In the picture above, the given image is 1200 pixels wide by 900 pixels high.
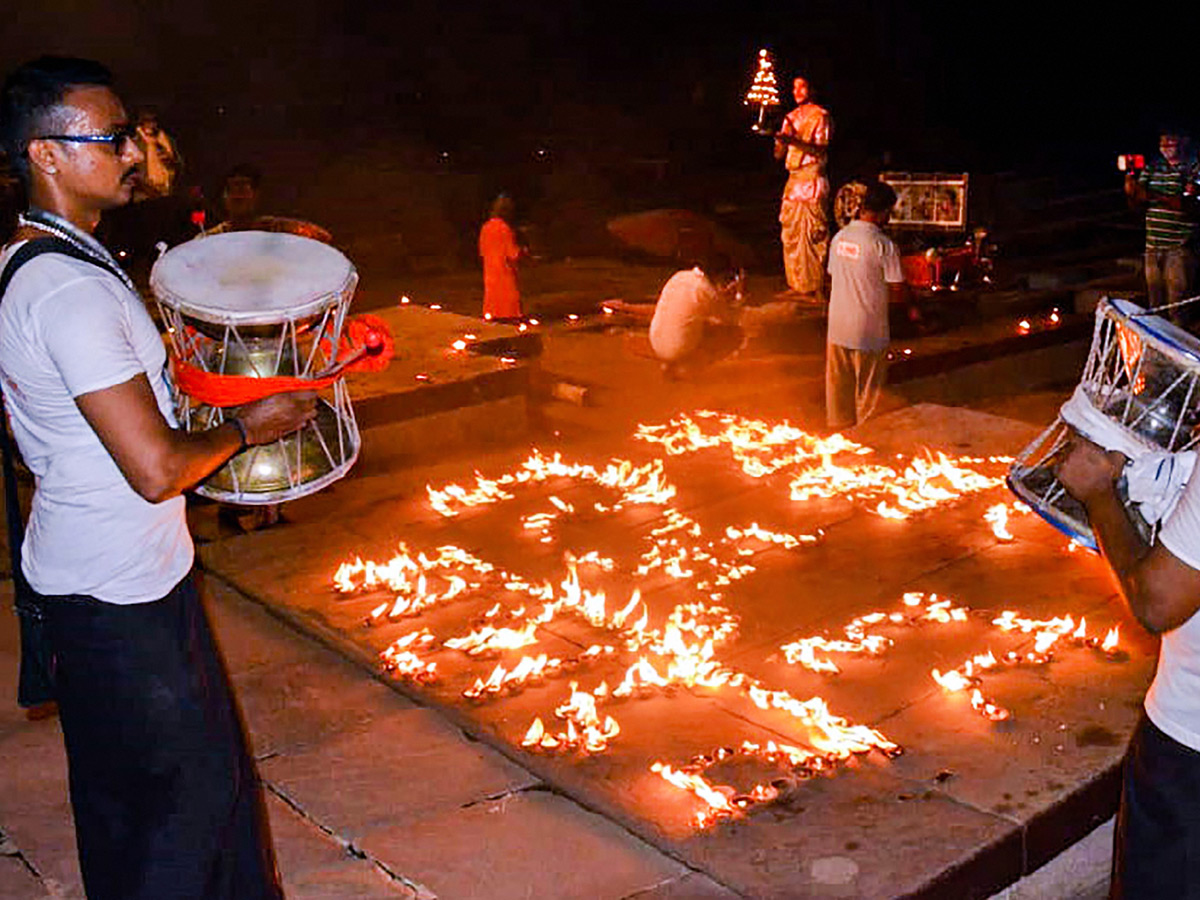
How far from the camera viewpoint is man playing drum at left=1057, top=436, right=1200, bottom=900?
2.69 meters

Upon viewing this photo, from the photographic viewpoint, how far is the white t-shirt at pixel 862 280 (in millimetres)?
9094

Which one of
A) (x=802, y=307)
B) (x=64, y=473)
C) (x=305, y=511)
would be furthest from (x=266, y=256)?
(x=802, y=307)

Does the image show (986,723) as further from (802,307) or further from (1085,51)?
(1085,51)

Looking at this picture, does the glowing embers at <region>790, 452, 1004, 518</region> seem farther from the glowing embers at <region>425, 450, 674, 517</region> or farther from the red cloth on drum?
the red cloth on drum

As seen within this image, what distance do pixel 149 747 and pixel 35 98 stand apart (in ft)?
5.19

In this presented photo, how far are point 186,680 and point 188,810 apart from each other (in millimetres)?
336

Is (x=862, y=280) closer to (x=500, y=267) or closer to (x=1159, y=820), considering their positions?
(x=500, y=267)

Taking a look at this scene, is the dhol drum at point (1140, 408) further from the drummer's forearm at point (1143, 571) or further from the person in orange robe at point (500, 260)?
the person in orange robe at point (500, 260)

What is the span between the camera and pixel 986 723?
4898 millimetres

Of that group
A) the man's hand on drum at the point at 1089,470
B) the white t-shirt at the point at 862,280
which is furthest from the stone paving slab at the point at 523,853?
the white t-shirt at the point at 862,280

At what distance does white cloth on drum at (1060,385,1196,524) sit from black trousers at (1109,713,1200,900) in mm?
496

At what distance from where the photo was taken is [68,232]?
3.08 metres

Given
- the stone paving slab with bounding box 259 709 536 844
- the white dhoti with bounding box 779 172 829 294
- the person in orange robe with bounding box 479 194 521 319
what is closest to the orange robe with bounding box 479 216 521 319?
the person in orange robe with bounding box 479 194 521 319

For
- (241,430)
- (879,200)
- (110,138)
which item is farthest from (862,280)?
(110,138)
